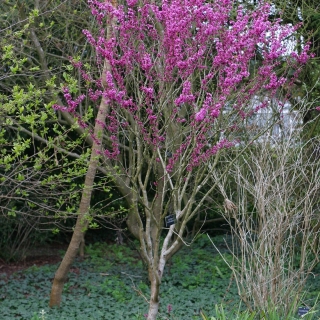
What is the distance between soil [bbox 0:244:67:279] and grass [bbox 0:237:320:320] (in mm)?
527

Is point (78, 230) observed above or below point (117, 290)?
above

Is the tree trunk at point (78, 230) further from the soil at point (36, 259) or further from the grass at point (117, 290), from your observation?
the soil at point (36, 259)

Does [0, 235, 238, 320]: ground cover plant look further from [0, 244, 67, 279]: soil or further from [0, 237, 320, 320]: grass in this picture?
[0, 244, 67, 279]: soil

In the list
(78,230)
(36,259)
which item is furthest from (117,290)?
(36,259)

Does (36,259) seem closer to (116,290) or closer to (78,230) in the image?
(116,290)

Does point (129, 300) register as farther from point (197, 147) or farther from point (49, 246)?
point (49, 246)

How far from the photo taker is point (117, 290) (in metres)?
7.21

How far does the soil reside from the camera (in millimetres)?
8820

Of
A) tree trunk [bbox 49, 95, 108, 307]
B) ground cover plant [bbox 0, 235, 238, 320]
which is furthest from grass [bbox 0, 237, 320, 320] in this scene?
tree trunk [bbox 49, 95, 108, 307]

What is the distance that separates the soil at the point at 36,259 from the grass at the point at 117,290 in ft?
1.73

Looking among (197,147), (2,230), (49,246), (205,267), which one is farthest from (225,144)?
(49,246)

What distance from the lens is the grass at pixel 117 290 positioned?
6305mm

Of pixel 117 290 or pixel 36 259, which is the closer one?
pixel 117 290

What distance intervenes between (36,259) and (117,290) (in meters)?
2.99
